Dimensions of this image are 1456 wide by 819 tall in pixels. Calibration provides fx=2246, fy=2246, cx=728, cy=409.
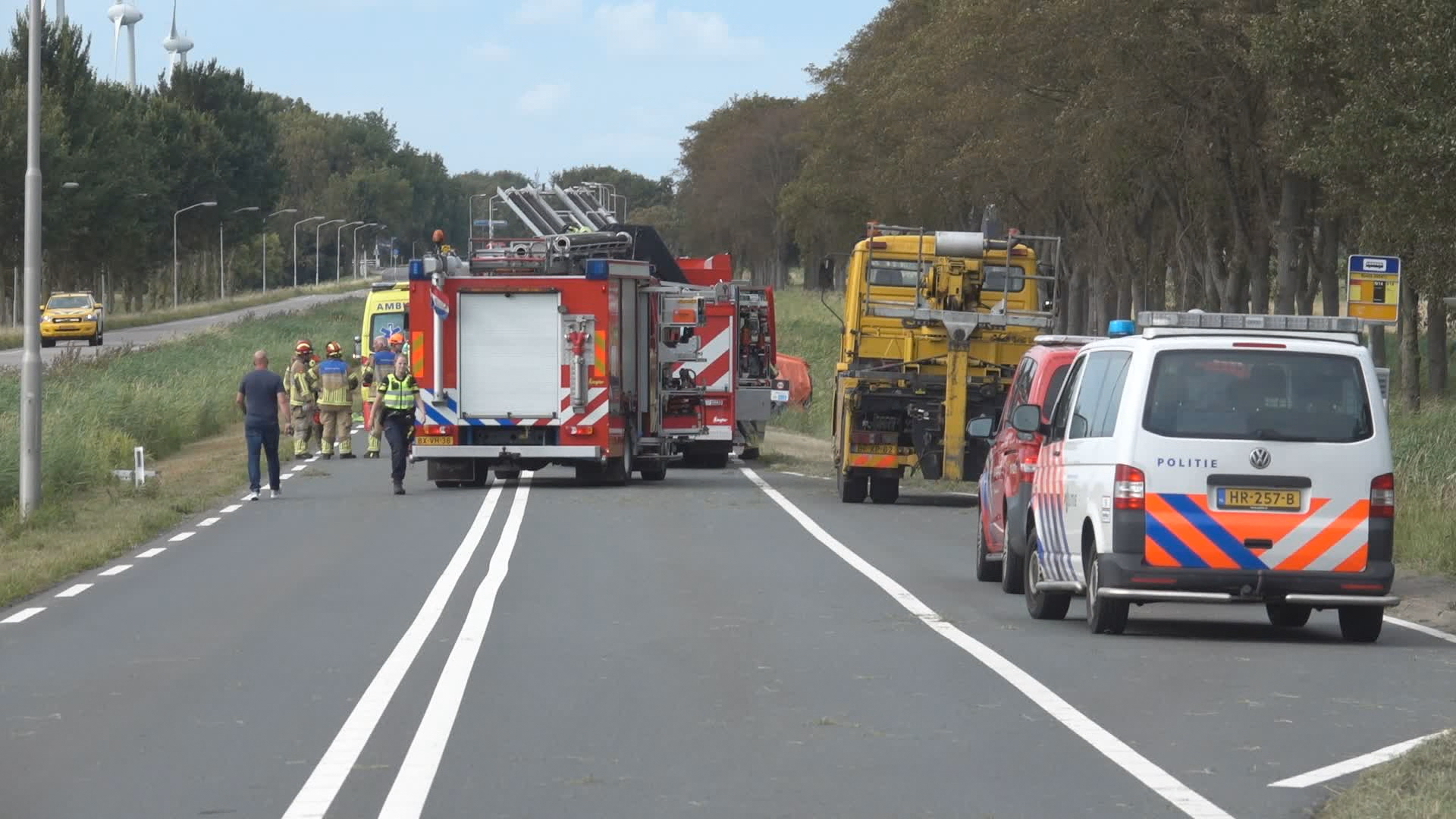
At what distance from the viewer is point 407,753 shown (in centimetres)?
900

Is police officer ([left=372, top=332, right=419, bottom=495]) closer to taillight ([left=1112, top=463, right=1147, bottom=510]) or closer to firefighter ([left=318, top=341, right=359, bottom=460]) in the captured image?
firefighter ([left=318, top=341, right=359, bottom=460])

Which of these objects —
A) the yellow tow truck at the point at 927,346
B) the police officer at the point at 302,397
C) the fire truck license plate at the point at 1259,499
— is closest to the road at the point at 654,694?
the fire truck license plate at the point at 1259,499

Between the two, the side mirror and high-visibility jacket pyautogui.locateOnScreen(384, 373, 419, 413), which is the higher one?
the side mirror

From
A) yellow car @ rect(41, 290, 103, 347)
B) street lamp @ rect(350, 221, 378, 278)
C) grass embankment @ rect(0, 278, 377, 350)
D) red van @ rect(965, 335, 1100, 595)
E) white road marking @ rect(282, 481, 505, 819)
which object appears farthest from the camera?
street lamp @ rect(350, 221, 378, 278)

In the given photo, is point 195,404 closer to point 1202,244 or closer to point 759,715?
point 1202,244

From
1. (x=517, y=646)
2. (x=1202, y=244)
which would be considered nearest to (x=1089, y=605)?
(x=517, y=646)

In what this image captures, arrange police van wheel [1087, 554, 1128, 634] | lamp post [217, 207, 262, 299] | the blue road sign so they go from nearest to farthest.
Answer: police van wheel [1087, 554, 1128, 634], the blue road sign, lamp post [217, 207, 262, 299]

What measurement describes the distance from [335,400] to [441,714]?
78.5 feet

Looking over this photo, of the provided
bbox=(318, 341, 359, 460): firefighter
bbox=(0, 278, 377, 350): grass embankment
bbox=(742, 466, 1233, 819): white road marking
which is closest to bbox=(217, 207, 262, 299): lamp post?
bbox=(0, 278, 377, 350): grass embankment

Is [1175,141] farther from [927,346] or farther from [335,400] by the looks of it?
[927,346]

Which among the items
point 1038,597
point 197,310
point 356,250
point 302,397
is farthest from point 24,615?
point 356,250

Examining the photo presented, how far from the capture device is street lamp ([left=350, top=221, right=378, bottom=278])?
166250 millimetres

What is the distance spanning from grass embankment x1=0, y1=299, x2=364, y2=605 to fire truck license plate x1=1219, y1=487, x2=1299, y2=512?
8171 millimetres

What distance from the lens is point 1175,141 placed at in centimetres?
4300
